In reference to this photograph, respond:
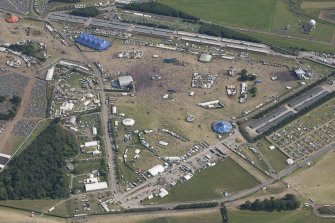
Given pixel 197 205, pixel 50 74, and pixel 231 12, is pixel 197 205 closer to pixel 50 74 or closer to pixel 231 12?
pixel 50 74

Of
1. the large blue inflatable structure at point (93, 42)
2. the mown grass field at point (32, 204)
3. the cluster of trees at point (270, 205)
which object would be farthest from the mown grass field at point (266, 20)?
the mown grass field at point (32, 204)

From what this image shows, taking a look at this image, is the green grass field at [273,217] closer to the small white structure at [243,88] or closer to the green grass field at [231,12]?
the small white structure at [243,88]

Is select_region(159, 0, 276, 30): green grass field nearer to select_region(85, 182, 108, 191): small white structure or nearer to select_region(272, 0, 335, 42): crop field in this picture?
select_region(272, 0, 335, 42): crop field

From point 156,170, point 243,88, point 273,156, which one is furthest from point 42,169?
point 243,88

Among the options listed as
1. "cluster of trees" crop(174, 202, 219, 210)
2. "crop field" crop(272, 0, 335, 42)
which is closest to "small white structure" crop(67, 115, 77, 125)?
"cluster of trees" crop(174, 202, 219, 210)

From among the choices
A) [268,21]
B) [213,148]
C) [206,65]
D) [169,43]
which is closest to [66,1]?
[169,43]
